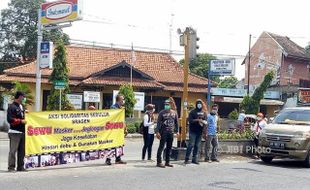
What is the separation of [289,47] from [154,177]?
46.8 m

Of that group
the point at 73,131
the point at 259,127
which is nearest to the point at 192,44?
the point at 259,127

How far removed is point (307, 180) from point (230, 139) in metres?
4.63

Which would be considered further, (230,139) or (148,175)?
(230,139)

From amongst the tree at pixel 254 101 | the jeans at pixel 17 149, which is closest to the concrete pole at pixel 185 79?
the jeans at pixel 17 149

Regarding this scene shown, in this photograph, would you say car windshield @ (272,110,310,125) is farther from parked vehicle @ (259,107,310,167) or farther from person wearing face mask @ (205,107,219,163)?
person wearing face mask @ (205,107,219,163)

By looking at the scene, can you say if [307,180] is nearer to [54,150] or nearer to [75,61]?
[54,150]

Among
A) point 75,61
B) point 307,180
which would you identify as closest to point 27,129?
point 307,180

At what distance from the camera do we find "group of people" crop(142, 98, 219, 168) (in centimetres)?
1227

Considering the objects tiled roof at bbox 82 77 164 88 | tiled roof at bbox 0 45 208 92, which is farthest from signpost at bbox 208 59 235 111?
tiled roof at bbox 0 45 208 92

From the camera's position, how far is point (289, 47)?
54031mm

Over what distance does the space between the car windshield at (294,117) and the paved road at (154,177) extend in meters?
1.74

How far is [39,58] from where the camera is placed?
2238cm

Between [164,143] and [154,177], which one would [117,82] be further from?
[154,177]

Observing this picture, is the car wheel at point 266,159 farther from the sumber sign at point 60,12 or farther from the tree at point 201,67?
the tree at point 201,67
